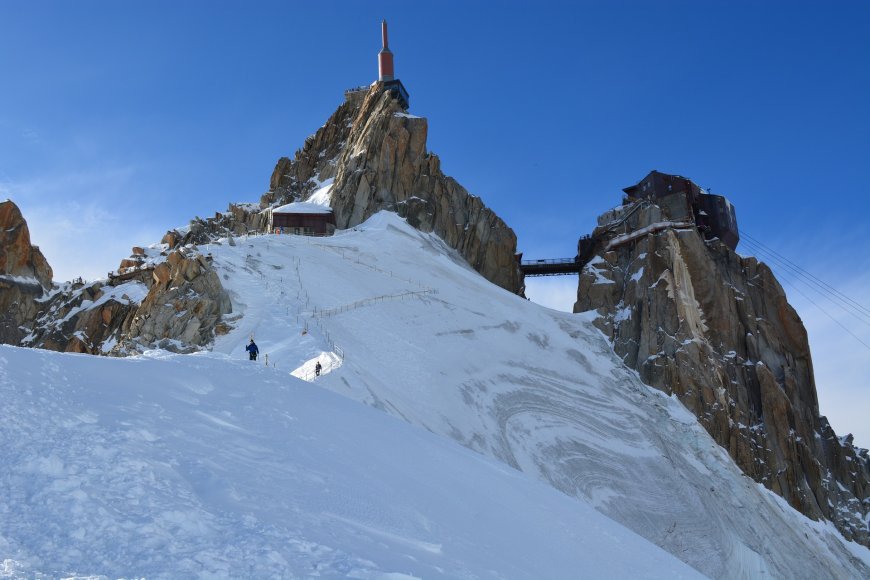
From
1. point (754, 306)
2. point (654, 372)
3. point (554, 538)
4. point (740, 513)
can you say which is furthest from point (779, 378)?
point (554, 538)

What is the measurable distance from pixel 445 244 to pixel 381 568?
66.5 metres

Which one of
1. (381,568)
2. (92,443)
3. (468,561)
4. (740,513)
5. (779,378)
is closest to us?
(381,568)

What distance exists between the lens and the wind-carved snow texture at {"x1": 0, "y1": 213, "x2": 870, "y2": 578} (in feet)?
27.0

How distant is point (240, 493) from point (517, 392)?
3195 centimetres

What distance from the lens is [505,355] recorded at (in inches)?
1768

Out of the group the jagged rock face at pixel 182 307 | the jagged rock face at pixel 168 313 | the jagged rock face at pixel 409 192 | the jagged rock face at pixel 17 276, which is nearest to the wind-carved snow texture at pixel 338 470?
Result: the jagged rock face at pixel 182 307

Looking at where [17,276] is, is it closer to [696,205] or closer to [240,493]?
[696,205]

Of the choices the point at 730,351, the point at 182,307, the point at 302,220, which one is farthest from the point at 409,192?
the point at 182,307

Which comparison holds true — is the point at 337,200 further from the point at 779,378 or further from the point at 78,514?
the point at 78,514

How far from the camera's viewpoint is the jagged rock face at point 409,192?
74.2 meters

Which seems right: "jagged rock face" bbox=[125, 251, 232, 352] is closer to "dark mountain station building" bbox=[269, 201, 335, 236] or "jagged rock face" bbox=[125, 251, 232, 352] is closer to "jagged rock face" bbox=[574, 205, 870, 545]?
"dark mountain station building" bbox=[269, 201, 335, 236]

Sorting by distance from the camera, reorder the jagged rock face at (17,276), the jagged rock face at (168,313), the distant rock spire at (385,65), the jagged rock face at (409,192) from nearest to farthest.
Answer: the jagged rock face at (168,313)
the jagged rock face at (17,276)
the jagged rock face at (409,192)
the distant rock spire at (385,65)

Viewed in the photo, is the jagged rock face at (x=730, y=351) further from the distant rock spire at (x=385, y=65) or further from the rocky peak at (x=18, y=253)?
the rocky peak at (x=18, y=253)

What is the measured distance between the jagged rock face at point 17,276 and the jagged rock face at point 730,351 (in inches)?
1996
